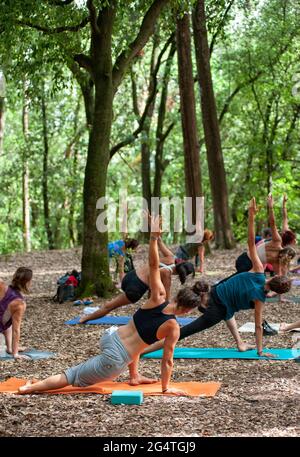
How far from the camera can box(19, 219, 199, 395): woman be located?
7.02 m

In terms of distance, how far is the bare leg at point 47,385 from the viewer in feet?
23.6

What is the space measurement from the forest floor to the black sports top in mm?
523

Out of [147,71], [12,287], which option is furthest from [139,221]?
[12,287]

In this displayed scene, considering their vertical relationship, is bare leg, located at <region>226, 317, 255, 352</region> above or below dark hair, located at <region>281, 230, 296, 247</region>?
below

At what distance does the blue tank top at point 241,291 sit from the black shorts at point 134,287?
141 cm

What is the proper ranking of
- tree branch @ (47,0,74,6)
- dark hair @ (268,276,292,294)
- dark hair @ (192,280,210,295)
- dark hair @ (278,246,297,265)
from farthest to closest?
tree branch @ (47,0,74,6), dark hair @ (278,246,297,265), dark hair @ (268,276,292,294), dark hair @ (192,280,210,295)

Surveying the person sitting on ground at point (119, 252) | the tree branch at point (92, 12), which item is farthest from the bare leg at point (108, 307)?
the tree branch at point (92, 12)

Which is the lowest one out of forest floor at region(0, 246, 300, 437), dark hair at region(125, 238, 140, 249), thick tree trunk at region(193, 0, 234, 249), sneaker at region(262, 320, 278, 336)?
forest floor at region(0, 246, 300, 437)

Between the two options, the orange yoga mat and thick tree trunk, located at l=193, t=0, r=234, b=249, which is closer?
the orange yoga mat

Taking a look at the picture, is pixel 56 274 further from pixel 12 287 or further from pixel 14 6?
pixel 12 287

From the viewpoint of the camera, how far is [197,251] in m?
17.8

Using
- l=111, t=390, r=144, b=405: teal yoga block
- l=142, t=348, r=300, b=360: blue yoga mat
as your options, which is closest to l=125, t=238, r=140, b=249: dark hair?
l=142, t=348, r=300, b=360: blue yoga mat

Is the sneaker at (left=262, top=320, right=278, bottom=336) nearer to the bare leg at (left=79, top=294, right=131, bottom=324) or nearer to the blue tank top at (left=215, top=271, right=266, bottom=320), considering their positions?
the blue tank top at (left=215, top=271, right=266, bottom=320)

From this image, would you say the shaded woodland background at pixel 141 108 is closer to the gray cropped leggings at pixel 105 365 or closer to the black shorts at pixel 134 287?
the black shorts at pixel 134 287
